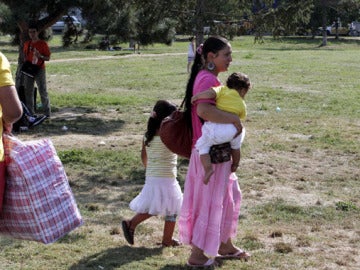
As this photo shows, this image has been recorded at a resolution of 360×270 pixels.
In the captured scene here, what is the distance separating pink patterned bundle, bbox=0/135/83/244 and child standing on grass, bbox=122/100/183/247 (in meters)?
1.65

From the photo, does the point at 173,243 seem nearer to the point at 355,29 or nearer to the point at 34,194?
the point at 34,194

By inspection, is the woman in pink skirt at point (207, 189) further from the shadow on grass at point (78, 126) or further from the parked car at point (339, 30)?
the parked car at point (339, 30)

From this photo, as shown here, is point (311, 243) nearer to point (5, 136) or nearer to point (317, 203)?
point (317, 203)

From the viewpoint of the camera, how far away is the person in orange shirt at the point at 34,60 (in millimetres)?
11422

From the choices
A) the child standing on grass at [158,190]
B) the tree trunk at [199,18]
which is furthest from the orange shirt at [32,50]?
the child standing on grass at [158,190]

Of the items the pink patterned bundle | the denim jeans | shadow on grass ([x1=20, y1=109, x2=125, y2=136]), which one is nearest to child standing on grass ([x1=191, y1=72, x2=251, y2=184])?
the pink patterned bundle

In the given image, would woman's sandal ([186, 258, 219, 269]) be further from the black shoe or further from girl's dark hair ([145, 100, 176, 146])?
the black shoe

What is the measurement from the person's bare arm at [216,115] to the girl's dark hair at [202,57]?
0.28 metres

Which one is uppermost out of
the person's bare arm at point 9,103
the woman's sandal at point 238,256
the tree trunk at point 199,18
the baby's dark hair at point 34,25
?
the tree trunk at point 199,18

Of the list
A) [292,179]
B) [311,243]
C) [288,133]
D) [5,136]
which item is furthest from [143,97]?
[5,136]

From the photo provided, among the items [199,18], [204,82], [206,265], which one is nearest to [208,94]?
[204,82]

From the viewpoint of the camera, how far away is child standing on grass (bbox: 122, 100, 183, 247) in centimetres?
538

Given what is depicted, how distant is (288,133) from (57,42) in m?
33.2

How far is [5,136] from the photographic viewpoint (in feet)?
12.1
